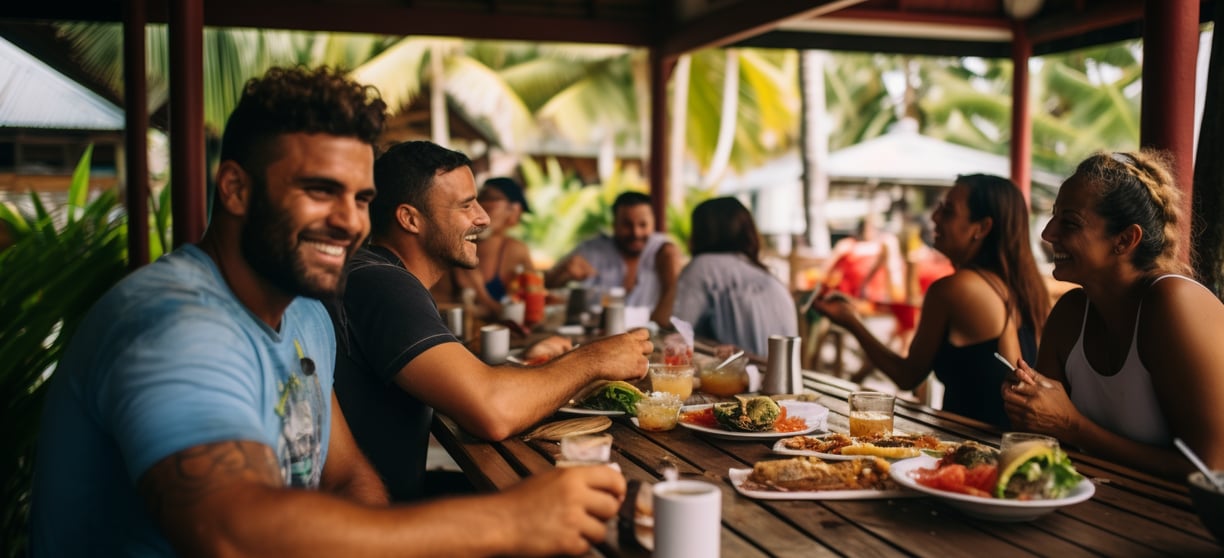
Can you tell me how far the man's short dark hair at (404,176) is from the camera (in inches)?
115

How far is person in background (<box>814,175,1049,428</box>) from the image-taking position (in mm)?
3447

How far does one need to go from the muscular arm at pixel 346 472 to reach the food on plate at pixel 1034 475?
1281 millimetres

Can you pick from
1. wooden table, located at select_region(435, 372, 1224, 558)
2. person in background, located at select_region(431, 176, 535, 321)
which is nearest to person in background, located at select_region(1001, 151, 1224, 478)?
wooden table, located at select_region(435, 372, 1224, 558)

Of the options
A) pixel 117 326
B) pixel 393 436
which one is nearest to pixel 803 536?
pixel 117 326

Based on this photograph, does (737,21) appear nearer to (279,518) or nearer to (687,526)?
(687,526)

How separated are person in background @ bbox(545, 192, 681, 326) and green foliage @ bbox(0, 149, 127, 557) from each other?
10.1ft

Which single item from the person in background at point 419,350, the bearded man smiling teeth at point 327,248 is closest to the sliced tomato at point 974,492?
the person in background at point 419,350

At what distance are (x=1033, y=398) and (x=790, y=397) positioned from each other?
78 centimetres

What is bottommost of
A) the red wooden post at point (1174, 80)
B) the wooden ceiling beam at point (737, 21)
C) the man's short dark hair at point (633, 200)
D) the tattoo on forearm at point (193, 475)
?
the tattoo on forearm at point (193, 475)

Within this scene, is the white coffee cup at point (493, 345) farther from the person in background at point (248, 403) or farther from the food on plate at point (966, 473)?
the food on plate at point (966, 473)

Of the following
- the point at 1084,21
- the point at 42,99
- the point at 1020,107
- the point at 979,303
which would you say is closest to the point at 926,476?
the point at 979,303

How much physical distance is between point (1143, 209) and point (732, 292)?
2.68 metres

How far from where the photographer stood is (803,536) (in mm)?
1750

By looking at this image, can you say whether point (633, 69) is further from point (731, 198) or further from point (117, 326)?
point (117, 326)
